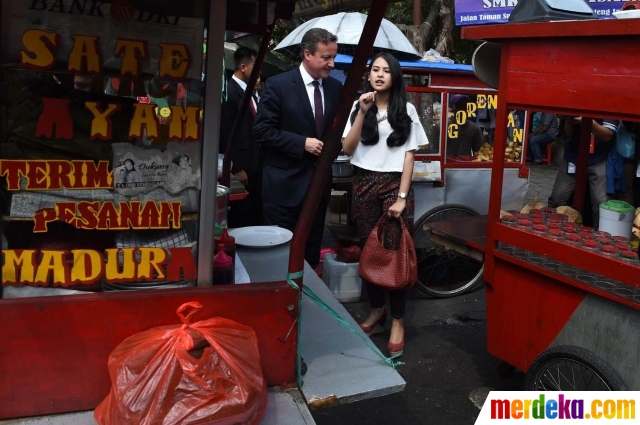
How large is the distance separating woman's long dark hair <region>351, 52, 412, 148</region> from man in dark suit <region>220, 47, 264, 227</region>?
140cm

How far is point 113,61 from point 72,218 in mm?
487

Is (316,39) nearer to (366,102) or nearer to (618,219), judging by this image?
(366,102)

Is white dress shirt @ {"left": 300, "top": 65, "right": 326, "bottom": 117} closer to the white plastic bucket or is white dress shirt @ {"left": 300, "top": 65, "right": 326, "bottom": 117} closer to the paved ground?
the paved ground

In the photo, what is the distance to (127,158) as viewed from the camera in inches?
74.6

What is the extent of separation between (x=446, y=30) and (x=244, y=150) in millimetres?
8378

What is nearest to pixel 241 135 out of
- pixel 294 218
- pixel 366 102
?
pixel 294 218

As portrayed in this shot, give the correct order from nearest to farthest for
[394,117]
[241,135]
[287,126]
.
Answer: [394,117]
[287,126]
[241,135]

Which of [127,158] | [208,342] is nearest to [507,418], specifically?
[208,342]

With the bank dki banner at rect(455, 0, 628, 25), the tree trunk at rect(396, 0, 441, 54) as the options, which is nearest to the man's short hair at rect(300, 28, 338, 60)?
the bank dki banner at rect(455, 0, 628, 25)

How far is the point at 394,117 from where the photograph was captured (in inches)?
151

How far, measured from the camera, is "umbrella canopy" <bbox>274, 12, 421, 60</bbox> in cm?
709

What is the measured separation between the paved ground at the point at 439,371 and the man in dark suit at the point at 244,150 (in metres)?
1.26

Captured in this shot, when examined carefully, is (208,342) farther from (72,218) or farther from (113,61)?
(113,61)

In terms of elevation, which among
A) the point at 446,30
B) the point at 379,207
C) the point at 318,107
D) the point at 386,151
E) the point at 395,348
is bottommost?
the point at 395,348
